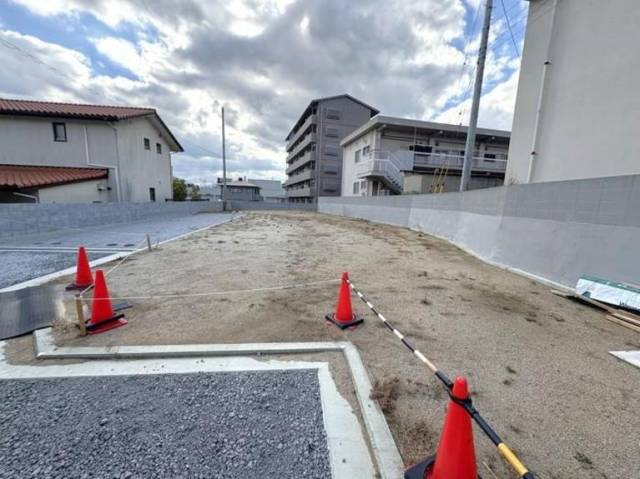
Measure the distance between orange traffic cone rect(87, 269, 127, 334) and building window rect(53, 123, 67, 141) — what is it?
16.4 metres

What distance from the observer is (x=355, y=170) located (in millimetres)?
22672

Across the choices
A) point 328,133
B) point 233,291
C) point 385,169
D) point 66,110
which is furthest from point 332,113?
point 233,291

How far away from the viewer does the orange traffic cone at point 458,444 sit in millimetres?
1266

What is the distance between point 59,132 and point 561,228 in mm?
20627

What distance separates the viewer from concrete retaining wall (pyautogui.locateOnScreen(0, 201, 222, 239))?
742cm

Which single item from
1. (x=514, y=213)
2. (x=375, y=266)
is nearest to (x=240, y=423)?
(x=375, y=266)

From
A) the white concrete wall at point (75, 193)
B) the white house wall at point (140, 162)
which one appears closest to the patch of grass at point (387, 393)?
the white concrete wall at point (75, 193)

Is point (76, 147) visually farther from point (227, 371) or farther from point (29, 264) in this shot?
point (227, 371)

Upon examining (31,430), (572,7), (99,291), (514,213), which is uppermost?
(572,7)

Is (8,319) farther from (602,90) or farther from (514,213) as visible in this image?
(602,90)

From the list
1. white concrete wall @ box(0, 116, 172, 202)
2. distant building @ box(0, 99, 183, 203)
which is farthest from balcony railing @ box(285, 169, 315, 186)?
white concrete wall @ box(0, 116, 172, 202)

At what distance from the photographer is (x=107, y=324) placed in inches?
117

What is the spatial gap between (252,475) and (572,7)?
11228 millimetres

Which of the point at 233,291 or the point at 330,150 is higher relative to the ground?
the point at 330,150
